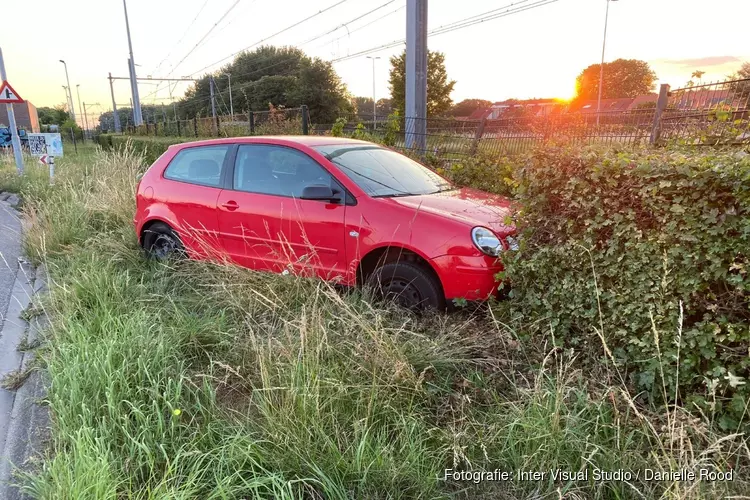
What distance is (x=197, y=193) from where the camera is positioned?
4871mm

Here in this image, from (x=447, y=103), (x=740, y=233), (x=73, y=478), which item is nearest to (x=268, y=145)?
(x=73, y=478)

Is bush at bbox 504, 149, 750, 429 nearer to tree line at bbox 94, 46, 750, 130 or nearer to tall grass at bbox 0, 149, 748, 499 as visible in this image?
tall grass at bbox 0, 149, 748, 499

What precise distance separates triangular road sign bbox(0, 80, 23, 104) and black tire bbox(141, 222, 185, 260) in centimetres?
1038

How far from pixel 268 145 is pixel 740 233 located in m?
3.74

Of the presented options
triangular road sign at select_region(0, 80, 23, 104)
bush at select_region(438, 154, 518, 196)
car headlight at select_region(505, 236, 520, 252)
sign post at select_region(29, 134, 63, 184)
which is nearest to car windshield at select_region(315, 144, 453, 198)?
car headlight at select_region(505, 236, 520, 252)

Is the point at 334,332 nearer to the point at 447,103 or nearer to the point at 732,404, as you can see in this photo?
the point at 732,404

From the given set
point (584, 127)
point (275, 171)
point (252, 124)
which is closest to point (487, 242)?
point (275, 171)

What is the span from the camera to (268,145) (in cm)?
453

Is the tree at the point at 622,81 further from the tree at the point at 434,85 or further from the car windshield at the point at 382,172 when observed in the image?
the car windshield at the point at 382,172

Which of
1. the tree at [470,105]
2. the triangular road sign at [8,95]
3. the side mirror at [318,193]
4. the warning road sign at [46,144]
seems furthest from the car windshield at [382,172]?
the tree at [470,105]

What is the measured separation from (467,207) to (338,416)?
2106 mm

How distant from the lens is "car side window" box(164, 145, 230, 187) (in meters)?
4.83

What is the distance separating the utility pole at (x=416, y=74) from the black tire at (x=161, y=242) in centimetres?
485

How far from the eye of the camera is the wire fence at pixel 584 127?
4117 mm
